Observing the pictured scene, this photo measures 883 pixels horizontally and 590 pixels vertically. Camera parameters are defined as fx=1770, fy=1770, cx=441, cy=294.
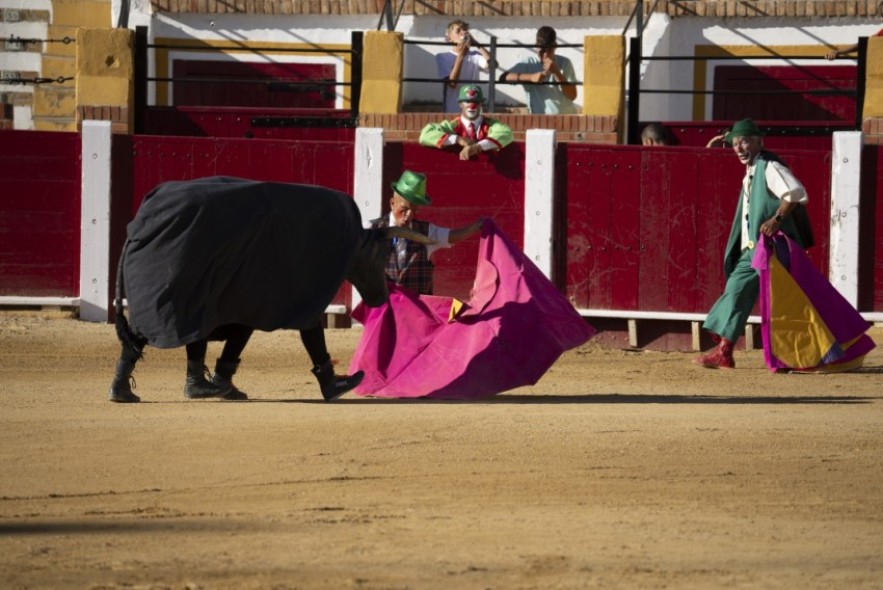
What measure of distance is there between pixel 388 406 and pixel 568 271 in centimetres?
458

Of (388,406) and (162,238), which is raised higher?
(162,238)

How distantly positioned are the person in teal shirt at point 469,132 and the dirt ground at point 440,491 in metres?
3.53

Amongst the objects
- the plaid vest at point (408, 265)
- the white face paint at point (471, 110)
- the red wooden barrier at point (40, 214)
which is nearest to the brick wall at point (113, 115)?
the red wooden barrier at point (40, 214)

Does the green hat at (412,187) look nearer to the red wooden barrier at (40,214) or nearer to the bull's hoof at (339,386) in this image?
the bull's hoof at (339,386)

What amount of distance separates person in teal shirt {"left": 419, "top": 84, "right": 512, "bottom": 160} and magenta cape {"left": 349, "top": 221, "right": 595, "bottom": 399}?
3.45m

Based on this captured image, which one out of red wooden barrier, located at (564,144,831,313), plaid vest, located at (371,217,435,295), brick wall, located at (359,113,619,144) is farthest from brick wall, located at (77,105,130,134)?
plaid vest, located at (371,217,435,295)

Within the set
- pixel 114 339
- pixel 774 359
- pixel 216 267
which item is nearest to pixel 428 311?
pixel 216 267

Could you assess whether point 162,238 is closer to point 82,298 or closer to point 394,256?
point 394,256

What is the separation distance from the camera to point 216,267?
323 inches

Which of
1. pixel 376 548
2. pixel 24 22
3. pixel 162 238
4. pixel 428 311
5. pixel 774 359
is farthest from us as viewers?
pixel 24 22

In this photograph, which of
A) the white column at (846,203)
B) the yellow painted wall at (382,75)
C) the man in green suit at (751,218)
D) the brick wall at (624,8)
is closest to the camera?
the man in green suit at (751,218)

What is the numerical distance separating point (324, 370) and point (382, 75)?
5.71m

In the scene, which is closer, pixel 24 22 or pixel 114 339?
pixel 114 339

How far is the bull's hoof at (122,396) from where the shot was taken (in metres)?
8.58
